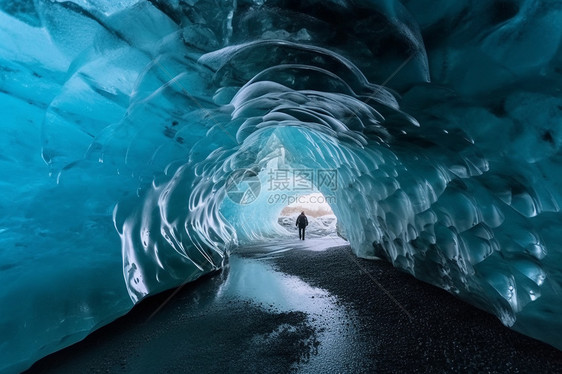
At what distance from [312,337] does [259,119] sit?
337cm

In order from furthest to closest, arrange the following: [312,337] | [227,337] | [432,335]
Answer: [227,337] < [312,337] < [432,335]

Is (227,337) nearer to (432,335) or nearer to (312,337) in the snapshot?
(312,337)

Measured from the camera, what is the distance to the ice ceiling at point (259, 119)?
80.7 inches

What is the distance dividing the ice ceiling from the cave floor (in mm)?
326

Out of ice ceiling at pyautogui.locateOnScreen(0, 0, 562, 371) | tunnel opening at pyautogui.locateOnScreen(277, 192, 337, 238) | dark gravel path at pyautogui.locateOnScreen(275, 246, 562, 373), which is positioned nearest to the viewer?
ice ceiling at pyautogui.locateOnScreen(0, 0, 562, 371)

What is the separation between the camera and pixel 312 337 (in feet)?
10.4

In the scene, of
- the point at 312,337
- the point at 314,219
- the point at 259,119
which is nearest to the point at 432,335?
the point at 312,337

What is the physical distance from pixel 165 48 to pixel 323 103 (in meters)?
2.03

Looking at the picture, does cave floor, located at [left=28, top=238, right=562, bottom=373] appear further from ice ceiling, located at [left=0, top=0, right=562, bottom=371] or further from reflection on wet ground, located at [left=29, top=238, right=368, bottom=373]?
ice ceiling, located at [left=0, top=0, right=562, bottom=371]

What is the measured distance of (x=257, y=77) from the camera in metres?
3.11

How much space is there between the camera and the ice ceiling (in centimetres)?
205

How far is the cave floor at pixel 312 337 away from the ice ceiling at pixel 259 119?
1.07 feet

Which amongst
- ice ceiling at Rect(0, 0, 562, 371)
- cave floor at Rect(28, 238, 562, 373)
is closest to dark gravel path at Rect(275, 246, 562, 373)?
cave floor at Rect(28, 238, 562, 373)

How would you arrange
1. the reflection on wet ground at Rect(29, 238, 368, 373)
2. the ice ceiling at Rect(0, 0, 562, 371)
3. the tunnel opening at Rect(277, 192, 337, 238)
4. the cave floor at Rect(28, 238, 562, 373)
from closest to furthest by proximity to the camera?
the ice ceiling at Rect(0, 0, 562, 371), the cave floor at Rect(28, 238, 562, 373), the reflection on wet ground at Rect(29, 238, 368, 373), the tunnel opening at Rect(277, 192, 337, 238)
